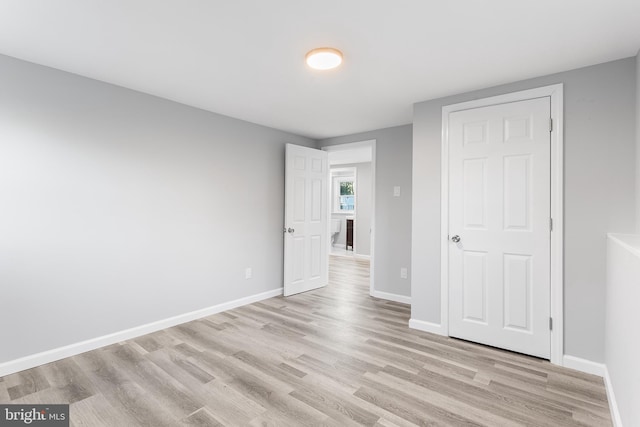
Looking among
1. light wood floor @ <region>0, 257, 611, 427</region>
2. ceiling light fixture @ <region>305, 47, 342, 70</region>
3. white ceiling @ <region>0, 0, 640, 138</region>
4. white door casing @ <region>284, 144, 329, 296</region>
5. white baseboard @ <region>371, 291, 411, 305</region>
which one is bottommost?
light wood floor @ <region>0, 257, 611, 427</region>

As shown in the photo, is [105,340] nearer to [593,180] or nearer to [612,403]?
[612,403]

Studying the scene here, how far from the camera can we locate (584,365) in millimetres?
2363

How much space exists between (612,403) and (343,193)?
7509mm

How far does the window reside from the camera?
895cm

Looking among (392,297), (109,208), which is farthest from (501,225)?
(109,208)

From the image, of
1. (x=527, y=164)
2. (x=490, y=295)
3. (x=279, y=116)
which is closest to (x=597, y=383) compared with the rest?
(x=490, y=295)

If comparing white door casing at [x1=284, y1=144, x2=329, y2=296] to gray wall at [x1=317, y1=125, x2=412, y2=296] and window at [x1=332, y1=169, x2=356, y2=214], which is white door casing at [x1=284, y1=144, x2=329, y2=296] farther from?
window at [x1=332, y1=169, x2=356, y2=214]

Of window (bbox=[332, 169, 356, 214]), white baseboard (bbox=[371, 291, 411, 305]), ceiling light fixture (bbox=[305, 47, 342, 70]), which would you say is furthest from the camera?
window (bbox=[332, 169, 356, 214])

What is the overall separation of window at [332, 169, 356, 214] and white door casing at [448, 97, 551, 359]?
19.6 ft

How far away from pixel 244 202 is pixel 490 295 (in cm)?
291

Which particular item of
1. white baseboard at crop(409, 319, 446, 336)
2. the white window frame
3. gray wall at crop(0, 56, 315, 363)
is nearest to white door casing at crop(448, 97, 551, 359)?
white baseboard at crop(409, 319, 446, 336)

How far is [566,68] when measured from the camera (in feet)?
7.95

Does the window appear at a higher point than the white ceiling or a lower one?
lower

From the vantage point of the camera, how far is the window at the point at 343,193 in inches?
352
